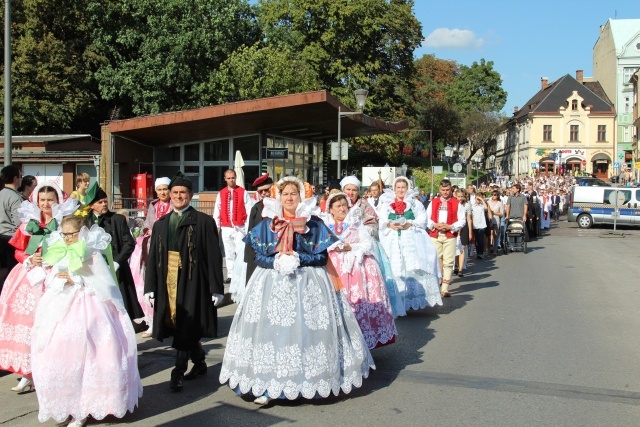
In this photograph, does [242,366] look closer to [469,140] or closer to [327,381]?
[327,381]

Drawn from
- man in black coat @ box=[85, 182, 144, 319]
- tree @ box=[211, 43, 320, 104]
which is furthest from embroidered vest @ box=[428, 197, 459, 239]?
tree @ box=[211, 43, 320, 104]

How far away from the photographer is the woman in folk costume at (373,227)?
30.0ft

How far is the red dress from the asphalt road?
30cm

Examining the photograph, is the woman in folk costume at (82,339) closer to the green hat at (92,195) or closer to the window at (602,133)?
the green hat at (92,195)

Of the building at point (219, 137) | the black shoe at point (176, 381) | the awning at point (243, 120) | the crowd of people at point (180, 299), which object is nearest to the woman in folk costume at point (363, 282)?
the crowd of people at point (180, 299)

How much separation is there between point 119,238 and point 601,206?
31372mm

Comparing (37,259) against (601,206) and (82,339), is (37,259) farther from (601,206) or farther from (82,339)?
(601,206)

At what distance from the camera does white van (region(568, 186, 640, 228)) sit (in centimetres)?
3431

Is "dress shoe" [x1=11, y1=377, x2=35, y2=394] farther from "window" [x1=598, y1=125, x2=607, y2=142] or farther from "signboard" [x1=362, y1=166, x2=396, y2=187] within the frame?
"window" [x1=598, y1=125, x2=607, y2=142]

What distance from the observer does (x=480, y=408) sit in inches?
240

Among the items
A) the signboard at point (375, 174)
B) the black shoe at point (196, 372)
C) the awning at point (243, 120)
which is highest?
the awning at point (243, 120)

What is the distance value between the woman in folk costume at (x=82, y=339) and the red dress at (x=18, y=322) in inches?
36.2

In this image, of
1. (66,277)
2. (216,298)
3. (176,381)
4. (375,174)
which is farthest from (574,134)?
(66,277)

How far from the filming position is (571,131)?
8838 centimetres
